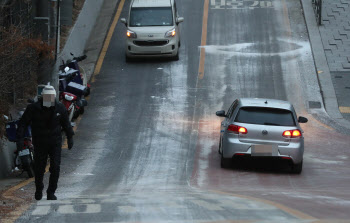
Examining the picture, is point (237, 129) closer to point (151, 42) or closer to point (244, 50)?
point (151, 42)

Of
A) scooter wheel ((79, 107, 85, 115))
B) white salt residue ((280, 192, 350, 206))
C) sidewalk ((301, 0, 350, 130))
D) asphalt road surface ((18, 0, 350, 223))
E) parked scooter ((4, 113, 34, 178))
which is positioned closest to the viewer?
asphalt road surface ((18, 0, 350, 223))

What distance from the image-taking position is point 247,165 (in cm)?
1625

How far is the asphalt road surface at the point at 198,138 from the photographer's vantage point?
995 centimetres

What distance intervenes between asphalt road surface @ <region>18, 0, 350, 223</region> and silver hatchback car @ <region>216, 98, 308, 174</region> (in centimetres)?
48

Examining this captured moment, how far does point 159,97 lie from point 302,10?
11935 millimetres

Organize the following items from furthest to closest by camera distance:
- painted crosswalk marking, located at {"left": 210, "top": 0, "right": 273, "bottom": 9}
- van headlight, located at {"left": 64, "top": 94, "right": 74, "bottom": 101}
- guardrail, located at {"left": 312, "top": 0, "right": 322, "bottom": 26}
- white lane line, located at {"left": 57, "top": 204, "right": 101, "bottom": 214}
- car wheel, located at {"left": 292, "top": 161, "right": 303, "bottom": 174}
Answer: painted crosswalk marking, located at {"left": 210, "top": 0, "right": 273, "bottom": 9}
guardrail, located at {"left": 312, "top": 0, "right": 322, "bottom": 26}
van headlight, located at {"left": 64, "top": 94, "right": 74, "bottom": 101}
car wheel, located at {"left": 292, "top": 161, "right": 303, "bottom": 174}
white lane line, located at {"left": 57, "top": 204, "right": 101, "bottom": 214}

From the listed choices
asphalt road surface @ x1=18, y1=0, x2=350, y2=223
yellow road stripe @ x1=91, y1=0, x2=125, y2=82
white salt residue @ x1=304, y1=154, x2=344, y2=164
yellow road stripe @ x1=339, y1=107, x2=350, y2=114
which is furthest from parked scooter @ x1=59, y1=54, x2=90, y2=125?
yellow road stripe @ x1=339, y1=107, x2=350, y2=114

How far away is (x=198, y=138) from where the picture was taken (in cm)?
1947

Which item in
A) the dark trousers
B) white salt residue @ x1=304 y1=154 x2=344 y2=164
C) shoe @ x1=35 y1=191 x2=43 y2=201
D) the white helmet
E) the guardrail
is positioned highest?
the white helmet

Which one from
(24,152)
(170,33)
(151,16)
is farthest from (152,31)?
(24,152)

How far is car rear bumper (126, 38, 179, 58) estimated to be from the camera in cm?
2712

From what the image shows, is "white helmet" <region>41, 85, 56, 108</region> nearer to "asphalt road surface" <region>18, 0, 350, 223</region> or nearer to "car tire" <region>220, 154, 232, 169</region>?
"asphalt road surface" <region>18, 0, 350, 223</region>

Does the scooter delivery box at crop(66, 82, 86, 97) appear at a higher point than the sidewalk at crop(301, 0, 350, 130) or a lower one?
higher

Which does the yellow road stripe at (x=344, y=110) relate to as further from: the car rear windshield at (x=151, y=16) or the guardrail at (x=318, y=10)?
the guardrail at (x=318, y=10)
